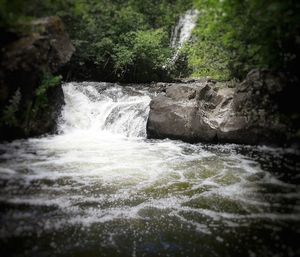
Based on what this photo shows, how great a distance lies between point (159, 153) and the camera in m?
8.46

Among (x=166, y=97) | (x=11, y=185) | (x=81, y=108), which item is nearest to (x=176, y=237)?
(x=11, y=185)

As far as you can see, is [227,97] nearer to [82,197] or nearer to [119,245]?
[82,197]

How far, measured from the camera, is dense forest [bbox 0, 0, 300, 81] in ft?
17.5

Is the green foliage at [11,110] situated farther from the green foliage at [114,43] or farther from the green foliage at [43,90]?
the green foliage at [114,43]

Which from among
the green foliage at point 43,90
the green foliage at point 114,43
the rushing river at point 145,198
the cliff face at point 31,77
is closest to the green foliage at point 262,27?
the rushing river at point 145,198

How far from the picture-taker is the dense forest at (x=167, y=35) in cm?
532

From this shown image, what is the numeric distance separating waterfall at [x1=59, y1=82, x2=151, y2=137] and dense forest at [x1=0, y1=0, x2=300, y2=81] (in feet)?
7.17

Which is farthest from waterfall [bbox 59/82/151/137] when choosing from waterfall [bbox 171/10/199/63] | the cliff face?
waterfall [bbox 171/10/199/63]

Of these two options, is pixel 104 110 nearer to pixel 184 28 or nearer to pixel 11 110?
pixel 11 110

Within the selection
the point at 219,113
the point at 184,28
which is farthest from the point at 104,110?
the point at 184,28

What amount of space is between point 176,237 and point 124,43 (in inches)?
464

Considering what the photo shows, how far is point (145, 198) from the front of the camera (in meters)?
5.76

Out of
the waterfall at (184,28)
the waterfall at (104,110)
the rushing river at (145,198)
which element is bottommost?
the rushing river at (145,198)

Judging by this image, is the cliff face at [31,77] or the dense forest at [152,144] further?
the cliff face at [31,77]
